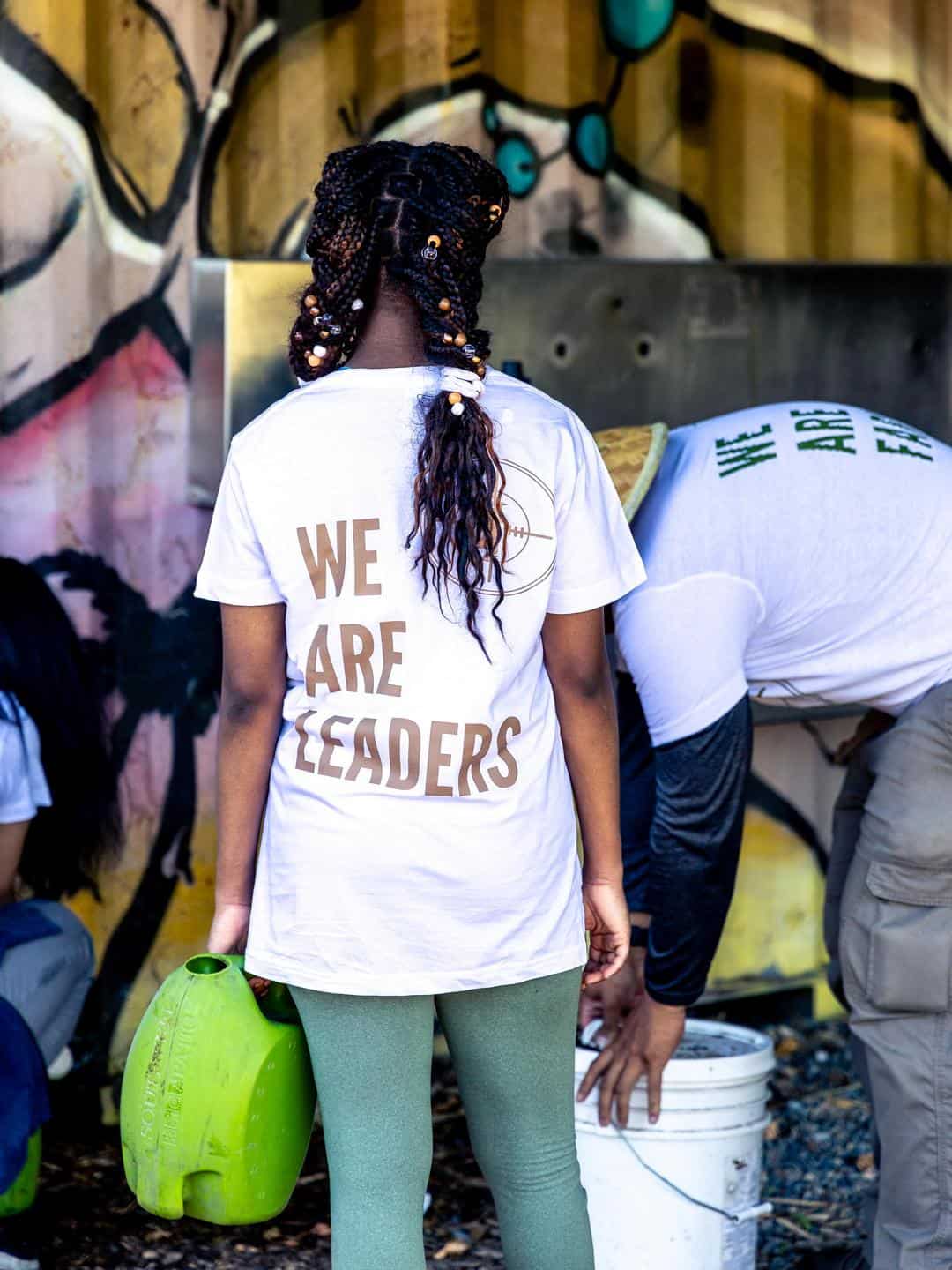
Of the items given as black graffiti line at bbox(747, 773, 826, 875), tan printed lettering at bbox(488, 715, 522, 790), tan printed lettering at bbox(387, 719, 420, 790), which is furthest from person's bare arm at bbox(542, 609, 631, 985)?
black graffiti line at bbox(747, 773, 826, 875)

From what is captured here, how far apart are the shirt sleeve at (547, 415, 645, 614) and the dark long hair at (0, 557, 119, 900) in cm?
135

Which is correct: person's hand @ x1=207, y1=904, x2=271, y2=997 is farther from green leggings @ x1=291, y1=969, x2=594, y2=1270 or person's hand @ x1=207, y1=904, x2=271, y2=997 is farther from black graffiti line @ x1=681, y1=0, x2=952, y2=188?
black graffiti line @ x1=681, y1=0, x2=952, y2=188

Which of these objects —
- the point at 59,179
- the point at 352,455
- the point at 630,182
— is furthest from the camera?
the point at 630,182

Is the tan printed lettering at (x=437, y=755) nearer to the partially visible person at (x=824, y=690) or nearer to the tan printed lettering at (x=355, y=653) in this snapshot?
the tan printed lettering at (x=355, y=653)

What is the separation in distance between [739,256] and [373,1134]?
2687 mm

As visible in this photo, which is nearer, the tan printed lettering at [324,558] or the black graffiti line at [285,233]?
the tan printed lettering at [324,558]

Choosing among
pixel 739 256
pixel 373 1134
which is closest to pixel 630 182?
pixel 739 256

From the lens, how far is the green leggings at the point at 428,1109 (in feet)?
6.70

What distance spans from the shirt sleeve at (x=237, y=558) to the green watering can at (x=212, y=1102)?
486mm

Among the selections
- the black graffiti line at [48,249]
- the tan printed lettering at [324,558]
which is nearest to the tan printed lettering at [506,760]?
the tan printed lettering at [324,558]

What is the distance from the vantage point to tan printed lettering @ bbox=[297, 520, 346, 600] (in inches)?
78.7

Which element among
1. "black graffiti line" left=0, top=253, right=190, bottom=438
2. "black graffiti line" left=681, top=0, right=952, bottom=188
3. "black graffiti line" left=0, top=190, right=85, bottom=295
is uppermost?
"black graffiti line" left=681, top=0, right=952, bottom=188

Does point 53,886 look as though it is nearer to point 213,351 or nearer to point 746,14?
point 213,351

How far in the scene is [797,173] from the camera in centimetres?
420
